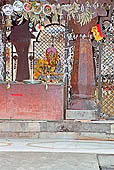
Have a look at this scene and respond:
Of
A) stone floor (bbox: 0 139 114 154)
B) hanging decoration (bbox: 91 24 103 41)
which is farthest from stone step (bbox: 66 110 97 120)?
hanging decoration (bbox: 91 24 103 41)

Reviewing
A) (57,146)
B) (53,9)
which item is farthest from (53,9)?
(57,146)

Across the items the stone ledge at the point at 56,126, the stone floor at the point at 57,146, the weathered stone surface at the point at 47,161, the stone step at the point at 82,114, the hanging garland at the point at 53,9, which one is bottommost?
the stone floor at the point at 57,146

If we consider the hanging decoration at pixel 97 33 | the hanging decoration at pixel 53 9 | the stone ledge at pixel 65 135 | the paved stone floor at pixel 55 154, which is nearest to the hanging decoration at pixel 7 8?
the hanging decoration at pixel 53 9

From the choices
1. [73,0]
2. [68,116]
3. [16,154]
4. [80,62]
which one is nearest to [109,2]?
[73,0]

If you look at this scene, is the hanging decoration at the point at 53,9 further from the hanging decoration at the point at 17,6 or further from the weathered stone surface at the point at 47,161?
the weathered stone surface at the point at 47,161

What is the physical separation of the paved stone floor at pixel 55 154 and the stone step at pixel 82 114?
40 centimetres

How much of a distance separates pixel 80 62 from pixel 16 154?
2075 millimetres

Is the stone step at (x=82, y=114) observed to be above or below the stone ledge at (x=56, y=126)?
above

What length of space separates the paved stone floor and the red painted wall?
388mm

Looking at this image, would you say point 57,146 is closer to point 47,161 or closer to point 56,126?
point 56,126

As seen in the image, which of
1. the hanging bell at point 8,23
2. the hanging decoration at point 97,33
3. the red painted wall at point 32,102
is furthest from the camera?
the hanging bell at point 8,23

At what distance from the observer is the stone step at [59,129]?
4922mm

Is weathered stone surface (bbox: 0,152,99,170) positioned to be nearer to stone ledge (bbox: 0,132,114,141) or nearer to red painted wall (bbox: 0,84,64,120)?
stone ledge (bbox: 0,132,114,141)

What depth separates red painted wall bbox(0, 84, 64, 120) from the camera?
503 centimetres
